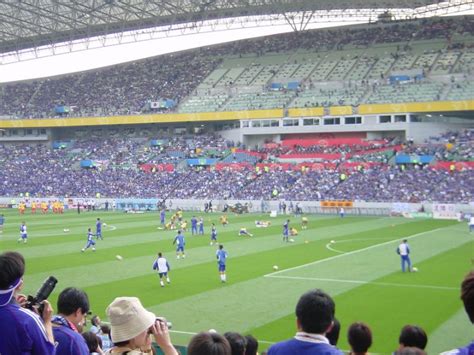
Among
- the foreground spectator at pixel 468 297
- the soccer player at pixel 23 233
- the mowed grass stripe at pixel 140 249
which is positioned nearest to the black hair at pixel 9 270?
the foreground spectator at pixel 468 297

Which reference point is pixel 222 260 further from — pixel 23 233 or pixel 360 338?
pixel 23 233

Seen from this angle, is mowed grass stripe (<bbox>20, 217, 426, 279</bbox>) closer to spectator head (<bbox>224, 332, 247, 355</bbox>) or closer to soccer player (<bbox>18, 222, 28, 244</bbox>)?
soccer player (<bbox>18, 222, 28, 244</bbox>)

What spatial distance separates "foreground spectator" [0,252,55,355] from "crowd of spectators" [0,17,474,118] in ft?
255

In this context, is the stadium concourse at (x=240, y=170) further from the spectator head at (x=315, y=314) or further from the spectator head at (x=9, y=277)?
the spectator head at (x=9, y=277)

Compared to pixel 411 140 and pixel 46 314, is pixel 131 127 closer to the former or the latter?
pixel 411 140

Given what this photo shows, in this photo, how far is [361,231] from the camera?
A: 133 feet

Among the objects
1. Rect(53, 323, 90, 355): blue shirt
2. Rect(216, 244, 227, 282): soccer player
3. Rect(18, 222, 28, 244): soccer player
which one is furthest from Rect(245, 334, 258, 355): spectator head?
Rect(18, 222, 28, 244): soccer player

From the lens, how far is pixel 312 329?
15.9ft

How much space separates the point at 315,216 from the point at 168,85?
4087cm

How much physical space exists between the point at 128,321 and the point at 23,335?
1.05 m

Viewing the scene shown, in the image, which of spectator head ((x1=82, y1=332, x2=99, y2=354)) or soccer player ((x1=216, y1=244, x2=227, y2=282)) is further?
soccer player ((x1=216, y1=244, x2=227, y2=282))

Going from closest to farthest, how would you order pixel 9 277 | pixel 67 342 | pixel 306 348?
pixel 306 348 < pixel 9 277 < pixel 67 342

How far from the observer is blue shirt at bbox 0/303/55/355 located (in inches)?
190

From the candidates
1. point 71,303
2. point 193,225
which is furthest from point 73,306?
point 193,225
